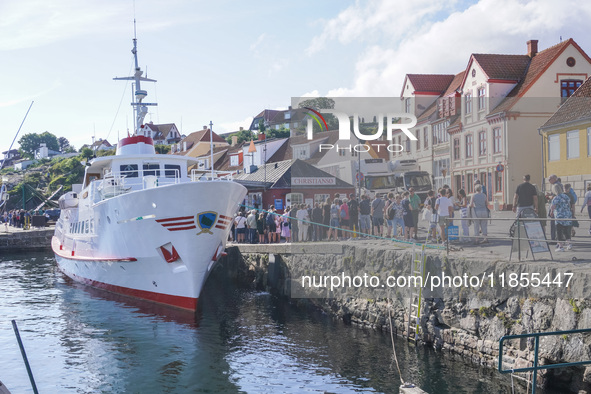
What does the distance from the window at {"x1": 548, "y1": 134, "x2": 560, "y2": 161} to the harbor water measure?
1296cm

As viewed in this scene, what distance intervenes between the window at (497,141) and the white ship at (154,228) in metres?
16.4

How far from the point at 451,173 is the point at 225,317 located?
22027 millimetres

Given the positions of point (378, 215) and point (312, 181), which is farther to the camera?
point (312, 181)

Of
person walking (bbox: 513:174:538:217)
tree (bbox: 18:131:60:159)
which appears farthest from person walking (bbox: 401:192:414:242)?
tree (bbox: 18:131:60:159)

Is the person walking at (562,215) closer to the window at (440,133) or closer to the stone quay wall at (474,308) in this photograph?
the stone quay wall at (474,308)

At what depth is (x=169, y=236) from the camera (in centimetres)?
1600

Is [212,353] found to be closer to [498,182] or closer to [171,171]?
[171,171]

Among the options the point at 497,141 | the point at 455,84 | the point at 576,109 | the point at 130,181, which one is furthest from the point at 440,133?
the point at 130,181

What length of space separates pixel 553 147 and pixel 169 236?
16093mm

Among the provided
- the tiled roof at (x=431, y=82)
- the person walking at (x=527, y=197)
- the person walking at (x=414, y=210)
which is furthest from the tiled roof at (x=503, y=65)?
the person walking at (x=527, y=197)

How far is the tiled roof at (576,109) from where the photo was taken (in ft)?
69.4

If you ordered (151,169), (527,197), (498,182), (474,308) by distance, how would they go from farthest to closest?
(498,182) → (151,169) → (527,197) → (474,308)

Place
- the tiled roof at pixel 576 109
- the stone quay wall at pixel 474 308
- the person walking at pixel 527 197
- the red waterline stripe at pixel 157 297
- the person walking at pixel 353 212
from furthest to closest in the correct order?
1. the tiled roof at pixel 576 109
2. the person walking at pixel 353 212
3. the red waterline stripe at pixel 157 297
4. the person walking at pixel 527 197
5. the stone quay wall at pixel 474 308

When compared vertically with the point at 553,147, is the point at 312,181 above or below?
below
